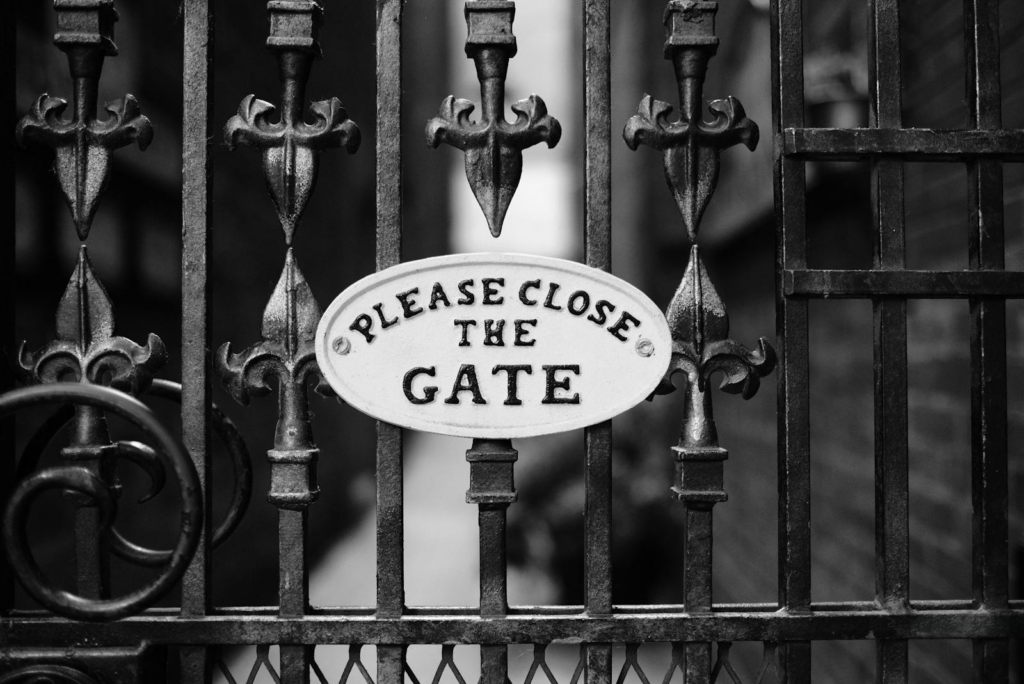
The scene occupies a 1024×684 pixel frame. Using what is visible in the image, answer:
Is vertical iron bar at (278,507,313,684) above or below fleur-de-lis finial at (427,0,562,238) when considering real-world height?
below

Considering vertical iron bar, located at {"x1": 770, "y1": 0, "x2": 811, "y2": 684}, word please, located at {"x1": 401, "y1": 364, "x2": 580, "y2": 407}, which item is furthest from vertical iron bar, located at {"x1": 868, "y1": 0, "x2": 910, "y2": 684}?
word please, located at {"x1": 401, "y1": 364, "x2": 580, "y2": 407}

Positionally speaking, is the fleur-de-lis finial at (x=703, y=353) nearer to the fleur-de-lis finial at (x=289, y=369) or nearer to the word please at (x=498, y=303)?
the word please at (x=498, y=303)

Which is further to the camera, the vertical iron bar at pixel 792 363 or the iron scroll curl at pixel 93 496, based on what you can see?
the vertical iron bar at pixel 792 363

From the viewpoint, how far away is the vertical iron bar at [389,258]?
3.59ft

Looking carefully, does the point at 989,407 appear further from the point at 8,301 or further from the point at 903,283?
the point at 8,301

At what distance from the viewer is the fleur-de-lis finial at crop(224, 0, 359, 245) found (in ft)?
3.62

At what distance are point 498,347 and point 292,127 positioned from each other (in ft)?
1.38

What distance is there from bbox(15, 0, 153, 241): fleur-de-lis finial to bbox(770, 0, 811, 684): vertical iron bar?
2.95 feet

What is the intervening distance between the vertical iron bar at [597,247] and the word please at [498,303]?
6cm

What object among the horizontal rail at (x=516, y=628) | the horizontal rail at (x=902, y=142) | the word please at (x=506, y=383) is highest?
the horizontal rail at (x=902, y=142)

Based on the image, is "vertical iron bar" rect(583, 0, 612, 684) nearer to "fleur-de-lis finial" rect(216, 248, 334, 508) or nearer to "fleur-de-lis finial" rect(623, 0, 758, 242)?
"fleur-de-lis finial" rect(623, 0, 758, 242)

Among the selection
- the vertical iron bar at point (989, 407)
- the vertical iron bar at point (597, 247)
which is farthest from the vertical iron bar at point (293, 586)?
the vertical iron bar at point (989, 407)

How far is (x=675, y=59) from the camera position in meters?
1.14

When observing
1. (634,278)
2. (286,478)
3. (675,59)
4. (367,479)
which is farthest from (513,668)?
(634,278)
